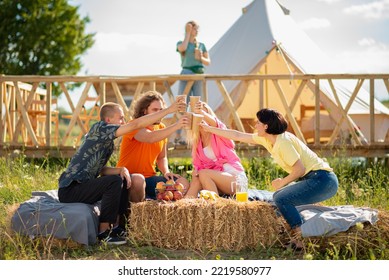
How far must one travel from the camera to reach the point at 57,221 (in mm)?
4781

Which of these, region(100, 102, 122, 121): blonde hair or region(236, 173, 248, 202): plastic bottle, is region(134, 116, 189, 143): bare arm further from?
region(236, 173, 248, 202): plastic bottle

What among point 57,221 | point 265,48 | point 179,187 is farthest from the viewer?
point 265,48

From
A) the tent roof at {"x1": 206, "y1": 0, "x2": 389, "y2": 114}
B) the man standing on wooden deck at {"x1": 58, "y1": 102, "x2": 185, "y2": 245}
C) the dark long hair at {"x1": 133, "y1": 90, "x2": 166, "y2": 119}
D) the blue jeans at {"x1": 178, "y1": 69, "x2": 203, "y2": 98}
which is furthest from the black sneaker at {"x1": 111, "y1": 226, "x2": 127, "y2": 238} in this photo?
the tent roof at {"x1": 206, "y1": 0, "x2": 389, "y2": 114}

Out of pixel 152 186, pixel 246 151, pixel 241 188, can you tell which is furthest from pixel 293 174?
pixel 246 151

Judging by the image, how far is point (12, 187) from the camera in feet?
22.0

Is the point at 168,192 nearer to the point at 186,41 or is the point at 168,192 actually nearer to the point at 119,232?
the point at 119,232

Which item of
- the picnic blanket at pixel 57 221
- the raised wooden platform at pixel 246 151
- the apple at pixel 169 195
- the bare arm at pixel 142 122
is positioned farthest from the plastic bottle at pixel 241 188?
the raised wooden platform at pixel 246 151

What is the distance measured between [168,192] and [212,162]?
2.40ft

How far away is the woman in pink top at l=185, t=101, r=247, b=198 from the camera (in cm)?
535

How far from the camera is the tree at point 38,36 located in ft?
58.9

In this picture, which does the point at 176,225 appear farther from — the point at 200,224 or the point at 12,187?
the point at 12,187

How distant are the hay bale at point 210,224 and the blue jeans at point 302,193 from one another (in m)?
0.10

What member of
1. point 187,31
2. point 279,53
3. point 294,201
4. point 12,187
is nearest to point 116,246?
point 294,201
